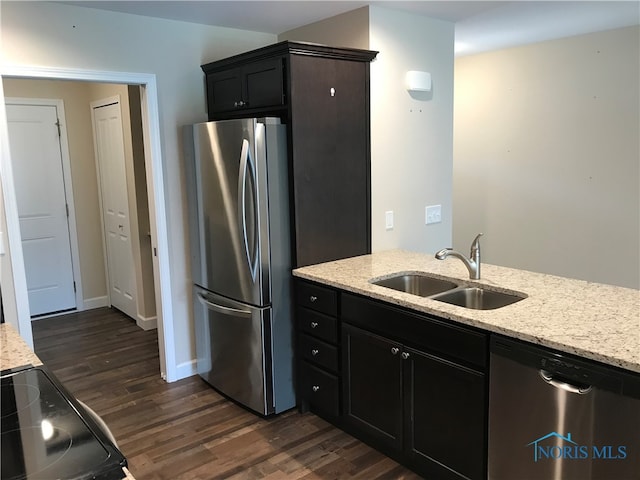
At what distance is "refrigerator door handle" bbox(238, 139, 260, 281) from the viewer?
2.86 metres

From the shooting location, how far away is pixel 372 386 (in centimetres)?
262

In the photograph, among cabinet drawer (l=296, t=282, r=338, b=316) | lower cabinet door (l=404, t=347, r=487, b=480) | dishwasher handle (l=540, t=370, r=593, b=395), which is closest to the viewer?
dishwasher handle (l=540, t=370, r=593, b=395)

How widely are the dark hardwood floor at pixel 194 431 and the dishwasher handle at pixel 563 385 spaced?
97 cm

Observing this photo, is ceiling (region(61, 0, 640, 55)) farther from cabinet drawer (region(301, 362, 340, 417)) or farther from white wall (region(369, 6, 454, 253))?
cabinet drawer (region(301, 362, 340, 417))

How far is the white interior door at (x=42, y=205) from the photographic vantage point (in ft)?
15.8

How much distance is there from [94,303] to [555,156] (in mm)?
4699

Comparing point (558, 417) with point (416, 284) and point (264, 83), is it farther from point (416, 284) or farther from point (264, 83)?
point (264, 83)

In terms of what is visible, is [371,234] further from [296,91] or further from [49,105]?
[49,105]

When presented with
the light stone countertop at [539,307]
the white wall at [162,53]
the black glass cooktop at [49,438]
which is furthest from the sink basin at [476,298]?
the white wall at [162,53]

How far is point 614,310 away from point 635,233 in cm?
235

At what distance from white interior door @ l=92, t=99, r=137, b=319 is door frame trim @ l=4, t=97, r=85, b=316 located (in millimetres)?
279

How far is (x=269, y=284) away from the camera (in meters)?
2.97

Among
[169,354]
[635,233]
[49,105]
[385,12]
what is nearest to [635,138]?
[635,233]

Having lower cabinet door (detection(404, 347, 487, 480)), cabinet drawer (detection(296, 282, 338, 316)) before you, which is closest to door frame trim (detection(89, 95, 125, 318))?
cabinet drawer (detection(296, 282, 338, 316))
